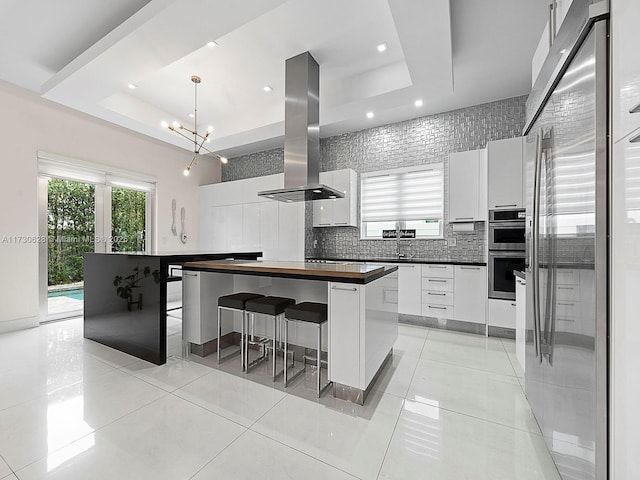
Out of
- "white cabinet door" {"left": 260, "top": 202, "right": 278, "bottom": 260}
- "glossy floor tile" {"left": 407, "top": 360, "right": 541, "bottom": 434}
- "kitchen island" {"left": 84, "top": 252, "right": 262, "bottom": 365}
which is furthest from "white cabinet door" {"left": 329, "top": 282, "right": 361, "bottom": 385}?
"white cabinet door" {"left": 260, "top": 202, "right": 278, "bottom": 260}

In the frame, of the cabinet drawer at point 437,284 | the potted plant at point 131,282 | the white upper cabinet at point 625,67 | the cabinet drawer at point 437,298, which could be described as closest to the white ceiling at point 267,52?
the white upper cabinet at point 625,67

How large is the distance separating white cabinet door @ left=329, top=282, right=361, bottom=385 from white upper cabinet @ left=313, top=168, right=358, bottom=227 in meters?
2.71

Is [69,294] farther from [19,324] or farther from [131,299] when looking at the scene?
[131,299]

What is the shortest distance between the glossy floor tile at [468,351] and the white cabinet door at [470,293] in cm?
25

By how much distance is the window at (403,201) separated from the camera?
430cm

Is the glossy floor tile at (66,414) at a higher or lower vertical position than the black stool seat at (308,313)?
lower

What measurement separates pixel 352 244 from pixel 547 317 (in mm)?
3595

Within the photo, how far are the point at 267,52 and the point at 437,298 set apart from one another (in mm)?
3613

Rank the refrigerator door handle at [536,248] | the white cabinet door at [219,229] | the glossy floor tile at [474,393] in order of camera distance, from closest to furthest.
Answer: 1. the refrigerator door handle at [536,248]
2. the glossy floor tile at [474,393]
3. the white cabinet door at [219,229]

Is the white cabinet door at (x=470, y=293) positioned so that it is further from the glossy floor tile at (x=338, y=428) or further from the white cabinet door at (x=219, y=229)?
the white cabinet door at (x=219, y=229)

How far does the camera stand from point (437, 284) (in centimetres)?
374

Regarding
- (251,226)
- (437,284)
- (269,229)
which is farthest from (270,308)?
(251,226)

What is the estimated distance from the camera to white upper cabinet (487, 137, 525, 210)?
332 centimetres

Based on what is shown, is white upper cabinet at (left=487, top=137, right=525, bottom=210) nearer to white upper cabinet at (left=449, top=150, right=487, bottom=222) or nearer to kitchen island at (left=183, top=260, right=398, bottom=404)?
white upper cabinet at (left=449, top=150, right=487, bottom=222)
